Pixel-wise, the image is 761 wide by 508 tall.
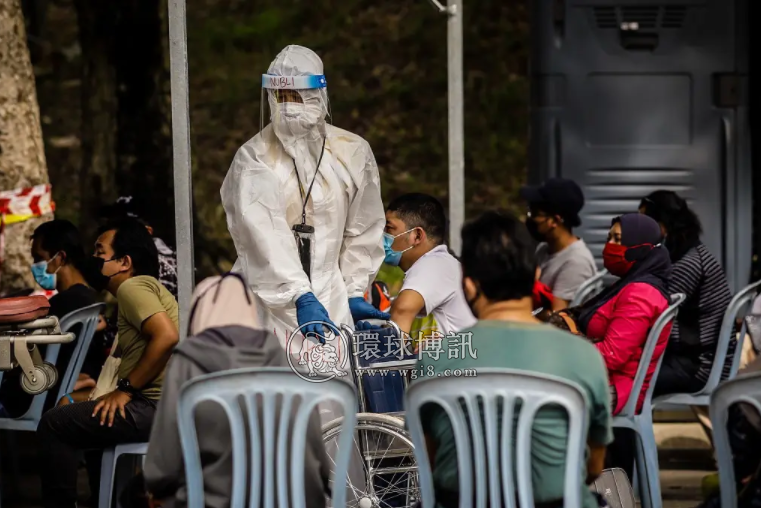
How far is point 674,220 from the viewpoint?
5.41 m

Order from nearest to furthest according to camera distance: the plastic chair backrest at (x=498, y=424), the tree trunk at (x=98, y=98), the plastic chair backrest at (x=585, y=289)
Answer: the plastic chair backrest at (x=498, y=424)
the plastic chair backrest at (x=585, y=289)
the tree trunk at (x=98, y=98)

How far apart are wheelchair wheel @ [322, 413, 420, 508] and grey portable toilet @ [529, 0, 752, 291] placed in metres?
3.46

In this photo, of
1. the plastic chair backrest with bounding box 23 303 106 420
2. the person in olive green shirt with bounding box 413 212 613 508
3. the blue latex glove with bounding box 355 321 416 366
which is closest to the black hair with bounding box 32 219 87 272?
the plastic chair backrest with bounding box 23 303 106 420

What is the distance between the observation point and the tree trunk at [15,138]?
6.45m

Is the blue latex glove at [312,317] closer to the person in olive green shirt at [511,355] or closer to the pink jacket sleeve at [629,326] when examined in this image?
the person in olive green shirt at [511,355]

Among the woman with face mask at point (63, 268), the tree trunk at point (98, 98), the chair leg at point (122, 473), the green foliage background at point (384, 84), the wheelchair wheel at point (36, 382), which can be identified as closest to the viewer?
the wheelchair wheel at point (36, 382)

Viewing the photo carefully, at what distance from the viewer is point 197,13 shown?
778 centimetres

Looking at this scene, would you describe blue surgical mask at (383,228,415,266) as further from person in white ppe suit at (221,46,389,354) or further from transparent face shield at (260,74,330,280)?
transparent face shield at (260,74,330,280)

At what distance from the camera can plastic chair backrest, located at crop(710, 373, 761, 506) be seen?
2924 mm

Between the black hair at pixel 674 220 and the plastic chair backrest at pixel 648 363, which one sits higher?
the black hair at pixel 674 220

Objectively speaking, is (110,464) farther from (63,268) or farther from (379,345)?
(63,268)

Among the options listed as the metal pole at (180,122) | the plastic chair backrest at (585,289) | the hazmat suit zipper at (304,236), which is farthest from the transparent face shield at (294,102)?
the plastic chair backrest at (585,289)

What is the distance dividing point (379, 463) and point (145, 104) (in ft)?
12.8

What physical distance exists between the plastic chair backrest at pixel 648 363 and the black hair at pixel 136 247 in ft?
5.78
